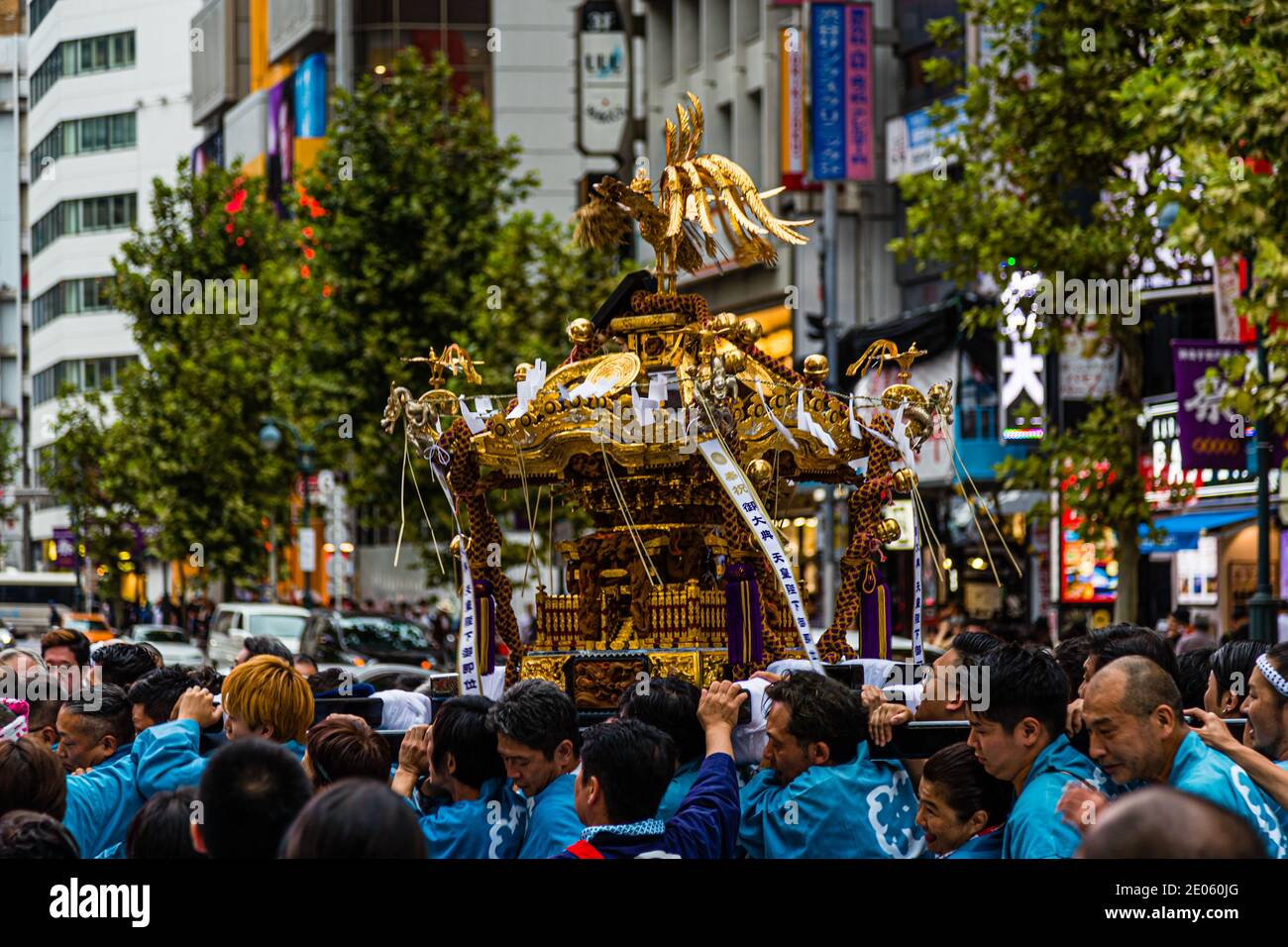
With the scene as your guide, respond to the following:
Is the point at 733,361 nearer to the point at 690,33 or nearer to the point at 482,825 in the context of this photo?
the point at 482,825

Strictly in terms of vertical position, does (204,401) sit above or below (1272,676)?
above

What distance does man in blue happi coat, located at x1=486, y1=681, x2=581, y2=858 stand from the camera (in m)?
6.34

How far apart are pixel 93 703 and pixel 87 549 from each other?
4943 centimetres

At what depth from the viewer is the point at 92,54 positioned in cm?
9412

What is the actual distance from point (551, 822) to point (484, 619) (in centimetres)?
568

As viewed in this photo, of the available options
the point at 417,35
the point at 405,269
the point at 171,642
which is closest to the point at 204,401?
the point at 171,642

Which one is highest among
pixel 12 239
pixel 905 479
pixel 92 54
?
pixel 92 54

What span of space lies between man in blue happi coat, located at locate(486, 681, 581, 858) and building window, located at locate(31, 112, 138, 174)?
301 feet

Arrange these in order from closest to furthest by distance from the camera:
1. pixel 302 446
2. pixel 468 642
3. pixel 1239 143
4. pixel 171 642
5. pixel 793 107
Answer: pixel 468 642
pixel 1239 143
pixel 302 446
pixel 171 642
pixel 793 107

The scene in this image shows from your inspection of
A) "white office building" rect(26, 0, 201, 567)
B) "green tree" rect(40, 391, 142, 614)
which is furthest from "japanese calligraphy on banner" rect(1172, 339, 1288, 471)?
"white office building" rect(26, 0, 201, 567)

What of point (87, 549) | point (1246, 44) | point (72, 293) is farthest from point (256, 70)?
point (1246, 44)

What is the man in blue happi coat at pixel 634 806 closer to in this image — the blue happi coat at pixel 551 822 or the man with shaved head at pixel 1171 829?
the blue happi coat at pixel 551 822

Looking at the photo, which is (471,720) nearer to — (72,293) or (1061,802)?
(1061,802)

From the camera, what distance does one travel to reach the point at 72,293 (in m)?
94.9
